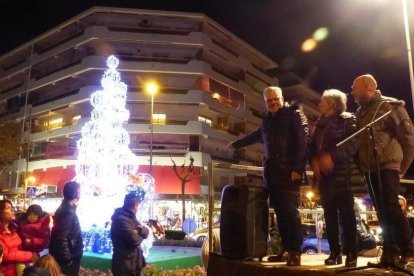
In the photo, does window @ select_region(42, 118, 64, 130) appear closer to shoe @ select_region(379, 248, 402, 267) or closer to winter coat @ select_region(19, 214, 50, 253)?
winter coat @ select_region(19, 214, 50, 253)

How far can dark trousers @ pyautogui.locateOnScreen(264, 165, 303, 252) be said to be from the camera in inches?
183

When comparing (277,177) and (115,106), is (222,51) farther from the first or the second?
(277,177)

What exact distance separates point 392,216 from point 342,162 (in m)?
0.76

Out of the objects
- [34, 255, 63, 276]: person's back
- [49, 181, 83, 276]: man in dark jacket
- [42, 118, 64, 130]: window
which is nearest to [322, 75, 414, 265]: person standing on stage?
[34, 255, 63, 276]: person's back

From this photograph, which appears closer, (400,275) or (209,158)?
(400,275)

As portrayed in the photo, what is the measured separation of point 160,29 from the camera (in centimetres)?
4141

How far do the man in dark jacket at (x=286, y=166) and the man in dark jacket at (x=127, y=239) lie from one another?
1891 millimetres

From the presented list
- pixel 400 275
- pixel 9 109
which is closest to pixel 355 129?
pixel 400 275

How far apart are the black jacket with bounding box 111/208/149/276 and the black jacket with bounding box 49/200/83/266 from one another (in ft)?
1.62

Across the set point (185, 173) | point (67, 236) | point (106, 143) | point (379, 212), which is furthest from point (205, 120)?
point (379, 212)

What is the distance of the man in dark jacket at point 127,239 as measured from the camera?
18.1 ft

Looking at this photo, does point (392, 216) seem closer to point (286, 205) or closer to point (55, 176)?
point (286, 205)

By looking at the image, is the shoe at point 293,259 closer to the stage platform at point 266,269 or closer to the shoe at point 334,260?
the stage platform at point 266,269

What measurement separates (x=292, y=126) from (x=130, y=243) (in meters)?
2.68
